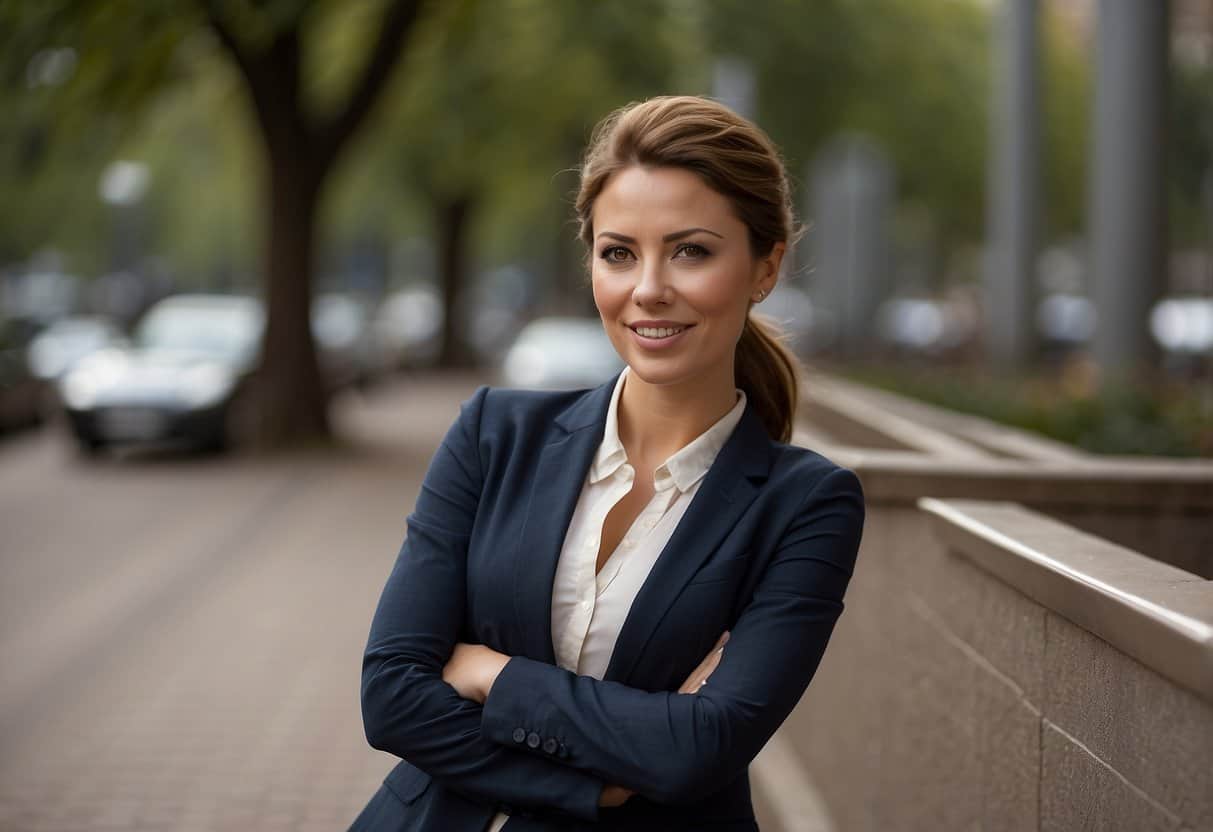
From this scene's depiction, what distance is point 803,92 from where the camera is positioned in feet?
96.6

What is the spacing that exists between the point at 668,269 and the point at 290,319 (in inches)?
695

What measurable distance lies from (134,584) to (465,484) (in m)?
8.58

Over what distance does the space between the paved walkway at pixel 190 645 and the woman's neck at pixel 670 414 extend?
11.1 ft

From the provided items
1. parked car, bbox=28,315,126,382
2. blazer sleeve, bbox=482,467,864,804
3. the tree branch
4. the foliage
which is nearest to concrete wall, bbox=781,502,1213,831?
blazer sleeve, bbox=482,467,864,804

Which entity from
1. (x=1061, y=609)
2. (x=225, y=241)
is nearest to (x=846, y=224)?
(x=1061, y=609)

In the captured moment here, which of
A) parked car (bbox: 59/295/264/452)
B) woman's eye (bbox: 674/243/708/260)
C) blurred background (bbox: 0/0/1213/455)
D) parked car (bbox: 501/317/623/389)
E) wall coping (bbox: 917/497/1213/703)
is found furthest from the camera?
parked car (bbox: 501/317/623/389)

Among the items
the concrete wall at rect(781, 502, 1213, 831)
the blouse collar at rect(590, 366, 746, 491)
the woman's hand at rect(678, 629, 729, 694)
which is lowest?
the concrete wall at rect(781, 502, 1213, 831)

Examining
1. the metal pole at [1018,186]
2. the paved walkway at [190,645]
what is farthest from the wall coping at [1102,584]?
the metal pole at [1018,186]

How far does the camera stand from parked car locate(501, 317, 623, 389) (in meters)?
21.3

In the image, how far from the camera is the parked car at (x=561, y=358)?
70.0 ft

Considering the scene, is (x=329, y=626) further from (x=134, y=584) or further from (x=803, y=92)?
(x=803, y=92)

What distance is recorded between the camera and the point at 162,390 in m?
19.1

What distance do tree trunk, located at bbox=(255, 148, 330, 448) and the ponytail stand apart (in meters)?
16.8

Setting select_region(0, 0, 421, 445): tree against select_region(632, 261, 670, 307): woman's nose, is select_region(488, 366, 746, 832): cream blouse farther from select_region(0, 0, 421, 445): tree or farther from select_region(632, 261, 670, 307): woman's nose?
select_region(0, 0, 421, 445): tree
